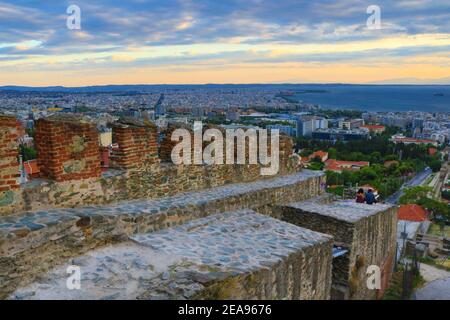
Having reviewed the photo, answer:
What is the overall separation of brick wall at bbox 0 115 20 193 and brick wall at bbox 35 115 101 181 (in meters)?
0.47

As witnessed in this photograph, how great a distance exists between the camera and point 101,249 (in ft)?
16.5

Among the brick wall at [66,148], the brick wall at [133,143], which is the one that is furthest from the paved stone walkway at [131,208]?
the brick wall at [133,143]

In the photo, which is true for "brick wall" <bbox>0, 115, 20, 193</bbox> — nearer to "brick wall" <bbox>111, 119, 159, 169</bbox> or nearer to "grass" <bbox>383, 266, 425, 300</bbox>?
"brick wall" <bbox>111, 119, 159, 169</bbox>

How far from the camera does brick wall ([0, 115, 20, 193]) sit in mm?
4508

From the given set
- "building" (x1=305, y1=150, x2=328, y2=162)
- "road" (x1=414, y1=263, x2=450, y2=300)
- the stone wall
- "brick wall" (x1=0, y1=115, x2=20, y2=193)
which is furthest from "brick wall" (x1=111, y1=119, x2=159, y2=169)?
"building" (x1=305, y1=150, x2=328, y2=162)

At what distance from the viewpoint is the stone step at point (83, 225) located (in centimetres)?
418

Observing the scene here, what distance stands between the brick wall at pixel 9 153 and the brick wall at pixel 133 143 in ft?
5.09

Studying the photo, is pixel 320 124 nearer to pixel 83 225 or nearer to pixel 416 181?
pixel 416 181

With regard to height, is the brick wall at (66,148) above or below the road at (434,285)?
above

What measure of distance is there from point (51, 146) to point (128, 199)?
1400 mm

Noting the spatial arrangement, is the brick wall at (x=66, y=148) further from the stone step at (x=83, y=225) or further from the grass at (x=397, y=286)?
the grass at (x=397, y=286)
